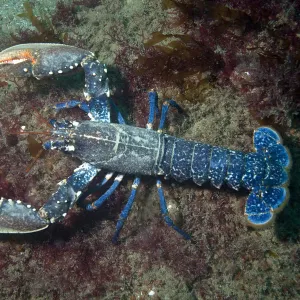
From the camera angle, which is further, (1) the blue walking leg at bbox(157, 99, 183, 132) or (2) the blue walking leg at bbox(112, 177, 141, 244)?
(1) the blue walking leg at bbox(157, 99, 183, 132)

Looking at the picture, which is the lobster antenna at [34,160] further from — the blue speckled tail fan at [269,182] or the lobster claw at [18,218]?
the blue speckled tail fan at [269,182]

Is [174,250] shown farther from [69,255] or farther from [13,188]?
[13,188]

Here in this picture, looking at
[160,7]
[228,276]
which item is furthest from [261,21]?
[228,276]

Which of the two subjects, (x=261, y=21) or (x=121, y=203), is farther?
(x=121, y=203)

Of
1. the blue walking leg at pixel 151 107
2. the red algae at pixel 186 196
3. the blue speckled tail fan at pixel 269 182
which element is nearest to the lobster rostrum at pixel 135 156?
the blue speckled tail fan at pixel 269 182

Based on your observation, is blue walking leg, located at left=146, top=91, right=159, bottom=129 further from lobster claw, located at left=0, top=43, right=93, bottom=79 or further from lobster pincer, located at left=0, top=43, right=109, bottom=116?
lobster claw, located at left=0, top=43, right=93, bottom=79

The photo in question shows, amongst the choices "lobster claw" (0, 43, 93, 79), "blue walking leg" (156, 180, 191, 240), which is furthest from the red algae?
"lobster claw" (0, 43, 93, 79)

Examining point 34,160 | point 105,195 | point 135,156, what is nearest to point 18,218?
point 34,160
